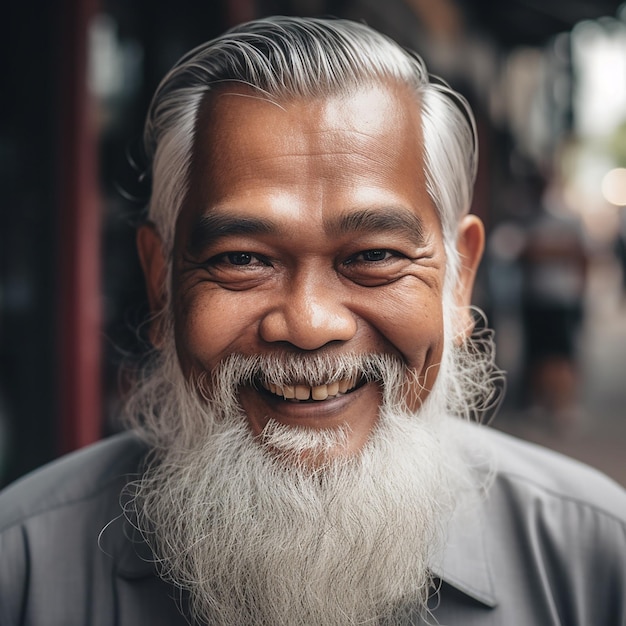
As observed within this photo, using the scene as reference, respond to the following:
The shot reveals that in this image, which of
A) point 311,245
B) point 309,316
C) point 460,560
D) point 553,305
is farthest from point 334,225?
point 553,305

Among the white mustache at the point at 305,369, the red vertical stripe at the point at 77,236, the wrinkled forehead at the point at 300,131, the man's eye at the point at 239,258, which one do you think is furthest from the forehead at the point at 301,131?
the red vertical stripe at the point at 77,236

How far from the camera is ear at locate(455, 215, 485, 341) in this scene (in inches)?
67.3

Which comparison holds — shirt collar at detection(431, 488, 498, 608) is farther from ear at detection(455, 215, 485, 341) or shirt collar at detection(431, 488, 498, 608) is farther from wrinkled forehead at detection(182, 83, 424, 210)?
wrinkled forehead at detection(182, 83, 424, 210)

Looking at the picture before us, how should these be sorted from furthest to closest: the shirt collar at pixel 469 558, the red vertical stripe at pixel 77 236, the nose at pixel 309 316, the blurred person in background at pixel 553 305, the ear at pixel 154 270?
the blurred person in background at pixel 553 305, the red vertical stripe at pixel 77 236, the ear at pixel 154 270, the shirt collar at pixel 469 558, the nose at pixel 309 316

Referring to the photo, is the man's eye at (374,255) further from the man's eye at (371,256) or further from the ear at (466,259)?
the ear at (466,259)

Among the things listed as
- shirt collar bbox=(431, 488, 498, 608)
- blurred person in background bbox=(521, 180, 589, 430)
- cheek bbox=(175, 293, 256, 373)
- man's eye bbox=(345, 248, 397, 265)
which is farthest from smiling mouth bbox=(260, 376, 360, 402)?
blurred person in background bbox=(521, 180, 589, 430)

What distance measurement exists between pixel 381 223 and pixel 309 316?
230 millimetres

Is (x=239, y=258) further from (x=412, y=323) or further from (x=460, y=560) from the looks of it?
(x=460, y=560)

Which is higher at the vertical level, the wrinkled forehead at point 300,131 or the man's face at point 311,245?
the wrinkled forehead at point 300,131

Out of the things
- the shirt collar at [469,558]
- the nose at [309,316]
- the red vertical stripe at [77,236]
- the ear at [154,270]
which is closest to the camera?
the nose at [309,316]

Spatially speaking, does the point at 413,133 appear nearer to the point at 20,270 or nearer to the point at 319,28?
the point at 319,28

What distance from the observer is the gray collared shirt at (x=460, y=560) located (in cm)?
157

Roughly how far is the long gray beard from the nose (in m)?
0.07

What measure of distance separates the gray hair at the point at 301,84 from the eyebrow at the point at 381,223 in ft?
0.36
